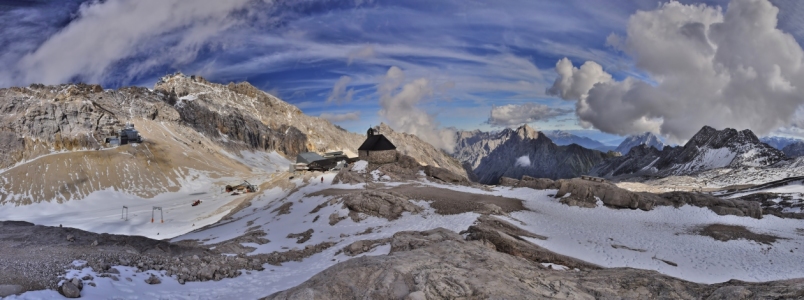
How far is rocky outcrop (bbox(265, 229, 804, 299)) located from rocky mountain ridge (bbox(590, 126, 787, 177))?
137 meters

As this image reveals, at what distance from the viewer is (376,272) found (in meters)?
9.62

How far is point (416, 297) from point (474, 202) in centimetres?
2211

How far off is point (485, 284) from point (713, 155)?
170 m

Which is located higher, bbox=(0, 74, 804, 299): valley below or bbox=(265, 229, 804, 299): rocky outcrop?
bbox=(265, 229, 804, 299): rocky outcrop

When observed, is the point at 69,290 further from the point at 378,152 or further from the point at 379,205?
the point at 378,152

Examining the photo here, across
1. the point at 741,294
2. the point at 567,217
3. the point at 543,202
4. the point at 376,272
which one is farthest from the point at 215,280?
the point at 543,202

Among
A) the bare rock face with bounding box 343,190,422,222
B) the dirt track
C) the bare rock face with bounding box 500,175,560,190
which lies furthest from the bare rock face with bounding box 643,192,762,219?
the bare rock face with bounding box 343,190,422,222

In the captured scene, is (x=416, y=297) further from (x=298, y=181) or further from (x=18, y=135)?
(x=18, y=135)

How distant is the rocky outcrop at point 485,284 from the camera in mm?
8539

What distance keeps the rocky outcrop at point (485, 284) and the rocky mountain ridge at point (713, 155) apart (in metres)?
137

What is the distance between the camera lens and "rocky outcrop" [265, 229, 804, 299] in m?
8.54

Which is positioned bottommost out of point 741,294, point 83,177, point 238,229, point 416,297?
point 83,177

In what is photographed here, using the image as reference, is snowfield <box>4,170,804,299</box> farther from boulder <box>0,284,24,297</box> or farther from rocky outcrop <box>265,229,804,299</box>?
rocky outcrop <box>265,229,804,299</box>

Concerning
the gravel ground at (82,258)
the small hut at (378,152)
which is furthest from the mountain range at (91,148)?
the gravel ground at (82,258)
